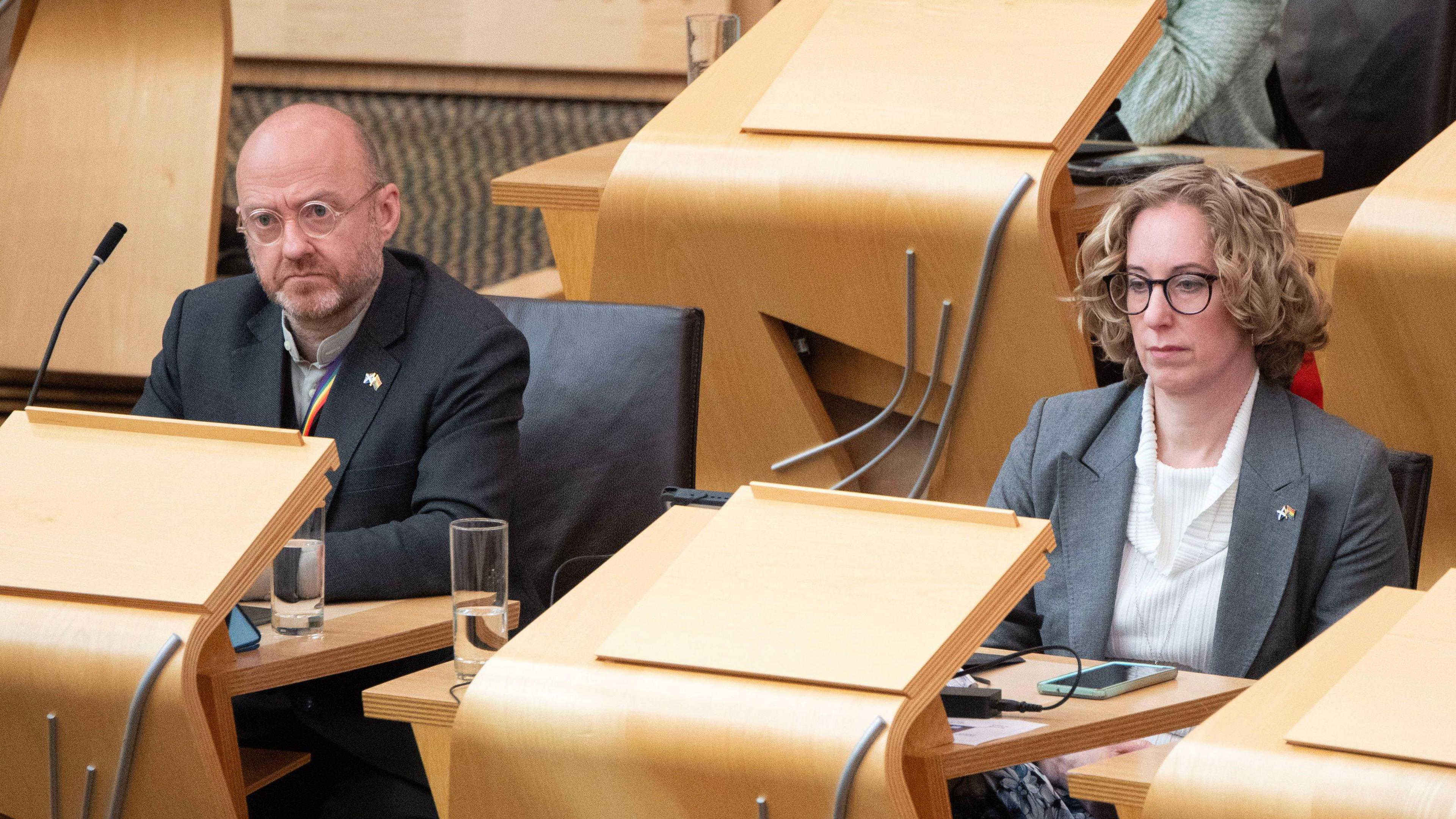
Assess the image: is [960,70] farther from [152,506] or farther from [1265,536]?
[152,506]

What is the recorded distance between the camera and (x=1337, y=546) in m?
1.91

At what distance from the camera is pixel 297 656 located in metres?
1.68

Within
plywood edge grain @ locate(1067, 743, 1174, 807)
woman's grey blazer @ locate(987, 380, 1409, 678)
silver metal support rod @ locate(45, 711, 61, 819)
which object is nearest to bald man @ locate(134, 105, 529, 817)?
silver metal support rod @ locate(45, 711, 61, 819)

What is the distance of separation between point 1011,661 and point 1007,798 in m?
0.13

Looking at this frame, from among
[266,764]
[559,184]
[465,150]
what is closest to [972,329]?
[559,184]

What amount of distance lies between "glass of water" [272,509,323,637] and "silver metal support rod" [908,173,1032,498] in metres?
1.00

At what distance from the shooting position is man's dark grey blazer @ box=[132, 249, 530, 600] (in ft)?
→ 6.93

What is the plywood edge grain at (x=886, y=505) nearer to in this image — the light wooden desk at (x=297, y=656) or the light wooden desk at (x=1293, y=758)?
the light wooden desk at (x=1293, y=758)

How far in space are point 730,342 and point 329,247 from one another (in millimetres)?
674

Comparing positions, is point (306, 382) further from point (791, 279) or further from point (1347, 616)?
point (1347, 616)

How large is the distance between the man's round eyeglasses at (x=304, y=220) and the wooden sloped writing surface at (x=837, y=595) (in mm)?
892

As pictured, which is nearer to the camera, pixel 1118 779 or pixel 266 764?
pixel 1118 779

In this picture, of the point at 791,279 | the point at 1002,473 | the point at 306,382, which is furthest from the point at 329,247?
the point at 1002,473

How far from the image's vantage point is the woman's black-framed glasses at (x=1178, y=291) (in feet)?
6.47
